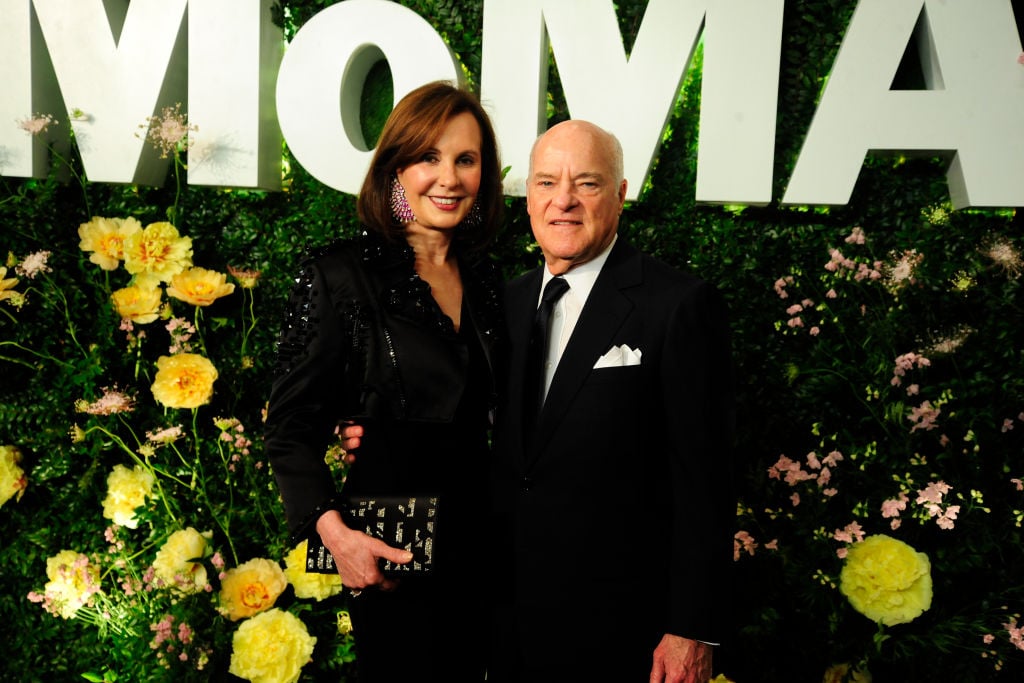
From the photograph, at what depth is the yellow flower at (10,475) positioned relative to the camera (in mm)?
3010

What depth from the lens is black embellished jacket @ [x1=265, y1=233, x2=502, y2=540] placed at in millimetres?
1662

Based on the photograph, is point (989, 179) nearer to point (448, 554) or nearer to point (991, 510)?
point (991, 510)

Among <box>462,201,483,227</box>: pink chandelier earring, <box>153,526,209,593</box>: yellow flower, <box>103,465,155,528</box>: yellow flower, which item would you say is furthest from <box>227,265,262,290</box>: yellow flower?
<box>462,201,483,227</box>: pink chandelier earring

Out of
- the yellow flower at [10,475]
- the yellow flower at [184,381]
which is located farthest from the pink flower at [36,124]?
the yellow flower at [10,475]

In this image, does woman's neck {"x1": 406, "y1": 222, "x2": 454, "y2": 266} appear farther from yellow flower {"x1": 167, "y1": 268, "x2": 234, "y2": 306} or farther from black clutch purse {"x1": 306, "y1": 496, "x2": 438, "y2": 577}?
yellow flower {"x1": 167, "y1": 268, "x2": 234, "y2": 306}

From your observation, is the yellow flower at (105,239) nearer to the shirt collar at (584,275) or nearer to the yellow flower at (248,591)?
the yellow flower at (248,591)

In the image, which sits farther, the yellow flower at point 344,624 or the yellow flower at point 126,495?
the yellow flower at point 126,495

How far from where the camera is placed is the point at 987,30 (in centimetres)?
258

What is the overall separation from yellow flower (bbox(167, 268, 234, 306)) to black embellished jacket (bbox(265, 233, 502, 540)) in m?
1.27

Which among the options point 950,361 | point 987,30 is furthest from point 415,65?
point 950,361

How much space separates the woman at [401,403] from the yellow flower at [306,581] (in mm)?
1013

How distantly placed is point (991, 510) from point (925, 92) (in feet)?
4.57

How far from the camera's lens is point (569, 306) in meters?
1.75

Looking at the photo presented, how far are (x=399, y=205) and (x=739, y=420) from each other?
1524mm
